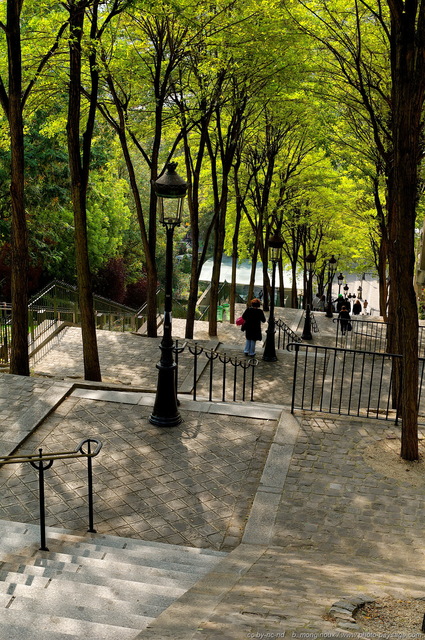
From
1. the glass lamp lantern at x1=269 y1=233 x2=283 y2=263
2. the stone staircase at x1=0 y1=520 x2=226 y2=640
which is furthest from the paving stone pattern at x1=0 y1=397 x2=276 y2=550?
the glass lamp lantern at x1=269 y1=233 x2=283 y2=263

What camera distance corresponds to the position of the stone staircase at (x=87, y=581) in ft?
14.2

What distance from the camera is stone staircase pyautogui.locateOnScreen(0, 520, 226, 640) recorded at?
4320mm

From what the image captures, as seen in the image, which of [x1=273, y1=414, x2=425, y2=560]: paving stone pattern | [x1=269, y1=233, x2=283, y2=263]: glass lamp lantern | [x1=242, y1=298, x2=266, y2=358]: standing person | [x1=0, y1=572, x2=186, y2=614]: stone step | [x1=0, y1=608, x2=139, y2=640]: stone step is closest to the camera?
[x1=0, y1=608, x2=139, y2=640]: stone step

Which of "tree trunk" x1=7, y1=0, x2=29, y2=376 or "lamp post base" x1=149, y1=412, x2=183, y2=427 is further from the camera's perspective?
"tree trunk" x1=7, y1=0, x2=29, y2=376

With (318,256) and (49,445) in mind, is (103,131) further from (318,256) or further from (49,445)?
(318,256)

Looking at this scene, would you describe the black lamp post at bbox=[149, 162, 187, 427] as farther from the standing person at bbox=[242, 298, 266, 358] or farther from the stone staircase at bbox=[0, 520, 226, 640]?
the standing person at bbox=[242, 298, 266, 358]

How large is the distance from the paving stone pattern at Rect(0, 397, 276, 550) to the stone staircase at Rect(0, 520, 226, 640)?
0.46 m

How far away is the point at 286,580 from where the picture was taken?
525cm

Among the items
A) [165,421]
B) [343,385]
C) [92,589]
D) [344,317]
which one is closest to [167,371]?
[165,421]

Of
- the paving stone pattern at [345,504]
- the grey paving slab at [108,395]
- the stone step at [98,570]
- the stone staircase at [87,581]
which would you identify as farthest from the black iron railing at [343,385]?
the stone step at [98,570]

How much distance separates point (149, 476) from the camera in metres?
7.96

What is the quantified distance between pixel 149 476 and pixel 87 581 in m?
2.75

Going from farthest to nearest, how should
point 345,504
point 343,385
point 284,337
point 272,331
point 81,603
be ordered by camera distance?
point 284,337 → point 272,331 → point 343,385 → point 345,504 → point 81,603

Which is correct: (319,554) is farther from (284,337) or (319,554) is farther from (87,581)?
(284,337)
